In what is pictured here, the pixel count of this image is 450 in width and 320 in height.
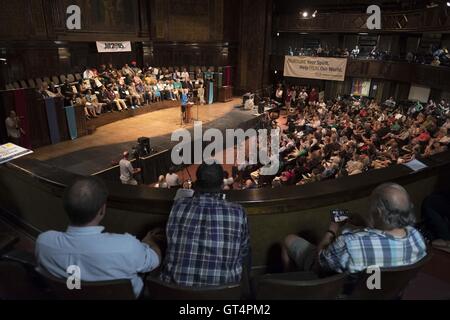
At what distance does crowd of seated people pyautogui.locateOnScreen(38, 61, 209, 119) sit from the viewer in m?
10.7

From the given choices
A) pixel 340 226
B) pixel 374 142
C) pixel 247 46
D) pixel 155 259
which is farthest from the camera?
pixel 247 46

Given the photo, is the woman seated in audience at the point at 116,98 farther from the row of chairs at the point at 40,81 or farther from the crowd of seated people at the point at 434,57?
the crowd of seated people at the point at 434,57

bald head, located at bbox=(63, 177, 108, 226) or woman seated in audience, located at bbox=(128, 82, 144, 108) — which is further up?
bald head, located at bbox=(63, 177, 108, 226)

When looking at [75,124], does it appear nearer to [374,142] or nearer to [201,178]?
[374,142]

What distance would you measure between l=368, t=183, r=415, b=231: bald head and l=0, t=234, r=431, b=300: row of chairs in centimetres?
22

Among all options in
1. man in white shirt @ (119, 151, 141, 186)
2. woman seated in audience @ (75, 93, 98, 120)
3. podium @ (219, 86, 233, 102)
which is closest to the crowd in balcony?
podium @ (219, 86, 233, 102)

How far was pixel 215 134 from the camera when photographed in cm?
1086

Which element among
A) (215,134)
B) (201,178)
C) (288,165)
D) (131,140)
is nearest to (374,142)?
(288,165)

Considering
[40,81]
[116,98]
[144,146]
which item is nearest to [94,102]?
[116,98]

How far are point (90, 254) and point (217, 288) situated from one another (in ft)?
2.11

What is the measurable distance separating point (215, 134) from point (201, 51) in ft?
23.3

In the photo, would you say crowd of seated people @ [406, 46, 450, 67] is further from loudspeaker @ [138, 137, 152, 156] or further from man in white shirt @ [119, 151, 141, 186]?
man in white shirt @ [119, 151, 141, 186]

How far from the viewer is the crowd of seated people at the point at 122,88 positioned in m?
10.7

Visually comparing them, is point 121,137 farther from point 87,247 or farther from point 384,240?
point 384,240
